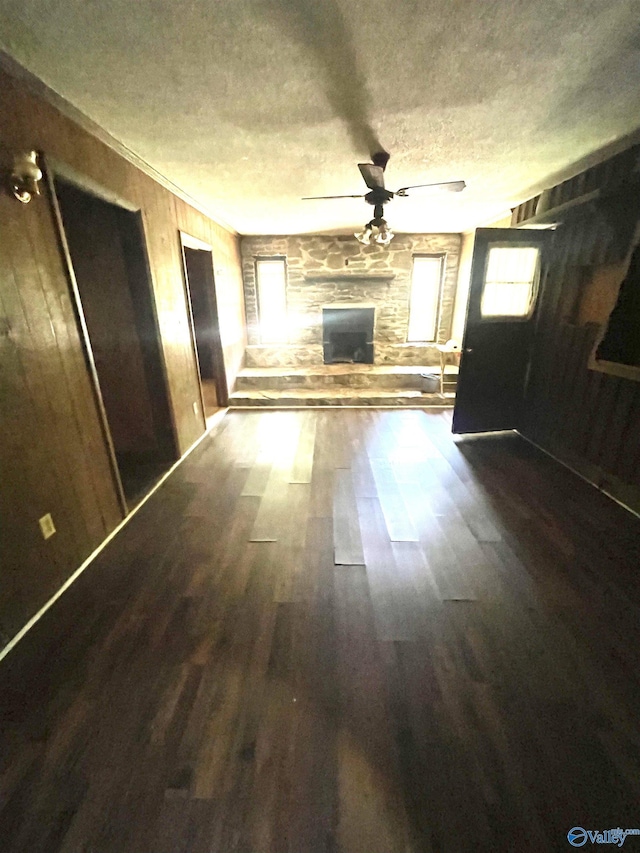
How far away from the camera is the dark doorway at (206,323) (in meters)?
4.25

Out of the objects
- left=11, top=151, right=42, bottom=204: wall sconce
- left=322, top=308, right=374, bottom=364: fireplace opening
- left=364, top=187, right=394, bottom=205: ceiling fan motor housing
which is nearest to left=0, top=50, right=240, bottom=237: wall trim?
left=11, top=151, right=42, bottom=204: wall sconce

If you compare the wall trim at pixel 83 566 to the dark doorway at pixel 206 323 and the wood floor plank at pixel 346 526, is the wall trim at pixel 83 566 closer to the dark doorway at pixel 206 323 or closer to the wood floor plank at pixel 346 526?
the dark doorway at pixel 206 323

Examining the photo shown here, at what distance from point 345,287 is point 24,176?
15.8 ft

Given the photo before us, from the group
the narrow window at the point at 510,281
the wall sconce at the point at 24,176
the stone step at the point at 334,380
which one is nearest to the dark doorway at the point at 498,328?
the narrow window at the point at 510,281

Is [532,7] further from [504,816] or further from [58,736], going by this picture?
[58,736]

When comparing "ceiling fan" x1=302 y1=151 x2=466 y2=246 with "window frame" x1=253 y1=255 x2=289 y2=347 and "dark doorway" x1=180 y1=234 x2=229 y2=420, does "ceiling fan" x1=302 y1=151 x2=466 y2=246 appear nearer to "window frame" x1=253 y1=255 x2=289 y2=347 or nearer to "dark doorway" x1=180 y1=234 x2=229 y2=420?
"dark doorway" x1=180 y1=234 x2=229 y2=420

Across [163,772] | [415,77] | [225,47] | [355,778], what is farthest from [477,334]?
[163,772]

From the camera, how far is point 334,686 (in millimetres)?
1344

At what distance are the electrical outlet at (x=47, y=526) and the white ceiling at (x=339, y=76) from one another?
2019 mm

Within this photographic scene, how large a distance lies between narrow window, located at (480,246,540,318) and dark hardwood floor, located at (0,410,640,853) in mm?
2022

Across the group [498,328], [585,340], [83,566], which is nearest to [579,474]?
[585,340]

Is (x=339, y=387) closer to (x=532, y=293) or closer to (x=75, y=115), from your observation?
(x=532, y=293)

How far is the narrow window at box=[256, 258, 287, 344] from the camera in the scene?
5.82 meters

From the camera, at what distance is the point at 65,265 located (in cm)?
183
